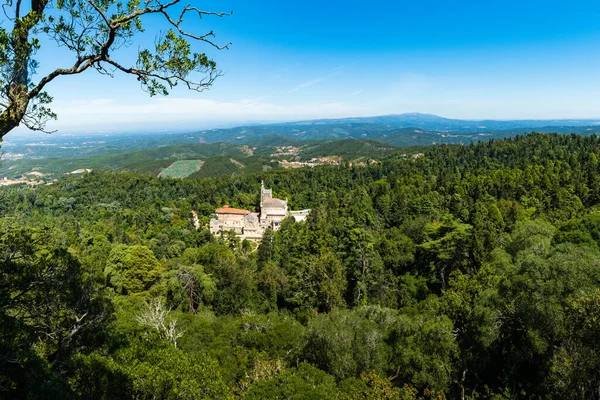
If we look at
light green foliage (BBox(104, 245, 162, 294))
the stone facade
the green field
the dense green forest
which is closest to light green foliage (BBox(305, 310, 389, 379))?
the dense green forest

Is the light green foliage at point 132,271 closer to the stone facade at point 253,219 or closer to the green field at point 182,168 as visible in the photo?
the stone facade at point 253,219

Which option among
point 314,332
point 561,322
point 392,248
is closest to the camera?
point 561,322

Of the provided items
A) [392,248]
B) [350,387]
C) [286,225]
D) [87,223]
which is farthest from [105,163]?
[350,387]

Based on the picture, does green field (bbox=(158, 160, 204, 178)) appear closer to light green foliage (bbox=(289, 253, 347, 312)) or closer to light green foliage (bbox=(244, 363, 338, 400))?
light green foliage (bbox=(289, 253, 347, 312))

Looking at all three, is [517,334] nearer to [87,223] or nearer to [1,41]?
[1,41]

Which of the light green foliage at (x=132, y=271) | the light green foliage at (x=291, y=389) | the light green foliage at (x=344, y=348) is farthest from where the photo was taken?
A: the light green foliage at (x=132, y=271)

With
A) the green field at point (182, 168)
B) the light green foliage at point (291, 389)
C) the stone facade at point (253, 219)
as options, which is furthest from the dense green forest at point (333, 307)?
the green field at point (182, 168)
